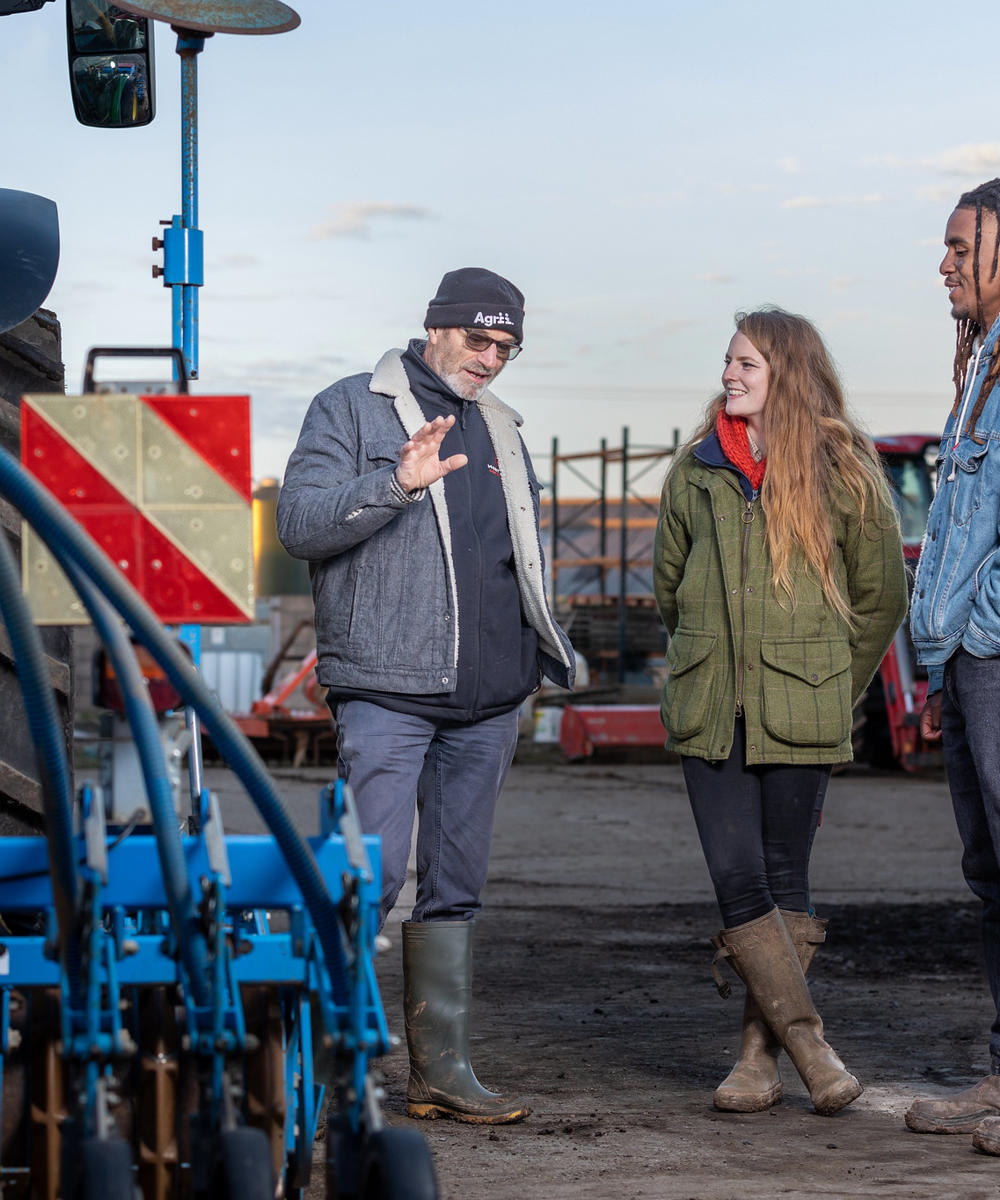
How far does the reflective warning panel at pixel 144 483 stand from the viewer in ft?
8.24

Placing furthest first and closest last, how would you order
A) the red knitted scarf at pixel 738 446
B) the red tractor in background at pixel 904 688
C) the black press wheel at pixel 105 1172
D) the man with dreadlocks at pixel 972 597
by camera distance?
the red tractor in background at pixel 904 688, the red knitted scarf at pixel 738 446, the man with dreadlocks at pixel 972 597, the black press wheel at pixel 105 1172

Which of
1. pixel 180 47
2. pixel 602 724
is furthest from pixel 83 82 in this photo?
pixel 602 724

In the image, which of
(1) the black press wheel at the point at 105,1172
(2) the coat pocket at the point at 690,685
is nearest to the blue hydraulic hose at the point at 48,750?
(1) the black press wheel at the point at 105,1172

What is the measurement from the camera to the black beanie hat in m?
4.06

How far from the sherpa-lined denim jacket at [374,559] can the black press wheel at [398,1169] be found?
188 cm

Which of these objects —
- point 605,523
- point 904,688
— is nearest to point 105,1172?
point 904,688

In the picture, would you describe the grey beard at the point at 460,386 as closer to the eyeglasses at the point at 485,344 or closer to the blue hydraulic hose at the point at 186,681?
the eyeglasses at the point at 485,344

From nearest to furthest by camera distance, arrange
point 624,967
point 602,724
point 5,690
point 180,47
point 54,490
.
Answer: point 54,490 < point 5,690 < point 180,47 < point 624,967 < point 602,724

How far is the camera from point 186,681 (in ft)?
7.36

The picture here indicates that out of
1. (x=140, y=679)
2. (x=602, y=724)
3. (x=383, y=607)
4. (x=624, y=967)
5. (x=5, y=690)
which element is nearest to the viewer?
(x=140, y=679)

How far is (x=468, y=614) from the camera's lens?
4.11 meters

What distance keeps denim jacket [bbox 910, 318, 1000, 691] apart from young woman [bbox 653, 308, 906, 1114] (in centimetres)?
28

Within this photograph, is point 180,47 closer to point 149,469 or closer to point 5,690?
point 5,690

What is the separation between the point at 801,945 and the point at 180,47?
272cm
